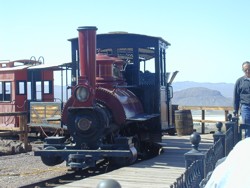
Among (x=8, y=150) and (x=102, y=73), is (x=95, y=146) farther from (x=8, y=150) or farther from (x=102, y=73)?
(x=8, y=150)

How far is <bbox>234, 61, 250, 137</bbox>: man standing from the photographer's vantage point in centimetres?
853

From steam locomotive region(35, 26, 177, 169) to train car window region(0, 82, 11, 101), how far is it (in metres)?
9.06

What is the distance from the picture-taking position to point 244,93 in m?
8.68

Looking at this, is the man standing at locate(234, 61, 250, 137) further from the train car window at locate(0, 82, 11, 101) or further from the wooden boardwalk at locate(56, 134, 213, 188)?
the train car window at locate(0, 82, 11, 101)

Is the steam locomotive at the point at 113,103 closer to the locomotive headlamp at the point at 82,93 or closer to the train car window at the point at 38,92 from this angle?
the locomotive headlamp at the point at 82,93

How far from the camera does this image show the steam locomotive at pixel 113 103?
8531 millimetres

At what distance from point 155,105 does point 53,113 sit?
607 centimetres

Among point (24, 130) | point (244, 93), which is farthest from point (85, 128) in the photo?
point (24, 130)

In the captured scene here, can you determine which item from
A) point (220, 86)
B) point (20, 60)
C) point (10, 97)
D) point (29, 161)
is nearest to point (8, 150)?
point (29, 161)

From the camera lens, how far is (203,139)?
13938 mm

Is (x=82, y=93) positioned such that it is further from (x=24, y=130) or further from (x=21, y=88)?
(x=21, y=88)

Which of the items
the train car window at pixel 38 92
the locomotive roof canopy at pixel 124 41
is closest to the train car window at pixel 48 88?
the train car window at pixel 38 92

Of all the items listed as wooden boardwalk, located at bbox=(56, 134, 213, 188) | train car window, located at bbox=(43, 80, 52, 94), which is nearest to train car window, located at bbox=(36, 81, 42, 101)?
train car window, located at bbox=(43, 80, 52, 94)

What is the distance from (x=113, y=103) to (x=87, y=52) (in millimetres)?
1078
